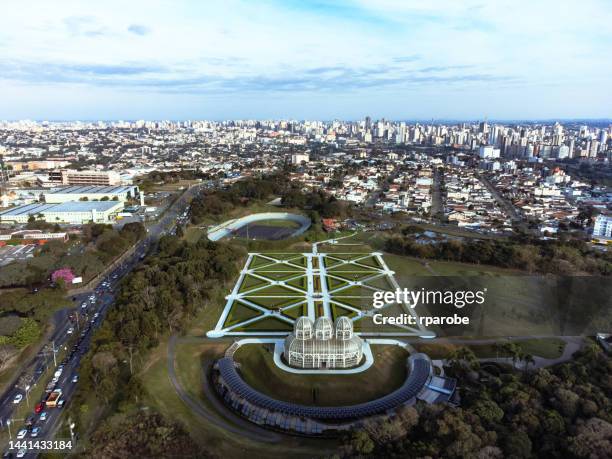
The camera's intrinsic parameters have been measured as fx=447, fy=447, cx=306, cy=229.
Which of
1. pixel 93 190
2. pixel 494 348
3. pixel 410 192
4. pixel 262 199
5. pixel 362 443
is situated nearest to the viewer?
pixel 362 443

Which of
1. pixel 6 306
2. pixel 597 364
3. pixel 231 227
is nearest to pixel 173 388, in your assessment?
pixel 6 306

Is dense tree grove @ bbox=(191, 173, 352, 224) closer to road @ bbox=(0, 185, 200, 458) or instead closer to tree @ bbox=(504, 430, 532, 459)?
road @ bbox=(0, 185, 200, 458)

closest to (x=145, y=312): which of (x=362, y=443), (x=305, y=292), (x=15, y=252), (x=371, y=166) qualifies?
(x=305, y=292)

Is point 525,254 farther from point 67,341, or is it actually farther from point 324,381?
point 67,341

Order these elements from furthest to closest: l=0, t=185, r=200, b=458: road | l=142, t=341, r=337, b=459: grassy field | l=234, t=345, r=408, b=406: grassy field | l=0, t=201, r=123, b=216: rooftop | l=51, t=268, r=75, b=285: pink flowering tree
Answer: l=0, t=201, r=123, b=216: rooftop < l=51, t=268, r=75, b=285: pink flowering tree < l=234, t=345, r=408, b=406: grassy field < l=0, t=185, r=200, b=458: road < l=142, t=341, r=337, b=459: grassy field

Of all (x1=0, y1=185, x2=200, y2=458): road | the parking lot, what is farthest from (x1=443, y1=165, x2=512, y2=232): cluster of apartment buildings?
the parking lot

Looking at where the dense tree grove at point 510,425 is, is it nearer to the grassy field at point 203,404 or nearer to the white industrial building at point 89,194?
the grassy field at point 203,404

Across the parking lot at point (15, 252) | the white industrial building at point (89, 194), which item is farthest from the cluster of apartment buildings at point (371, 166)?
the parking lot at point (15, 252)
